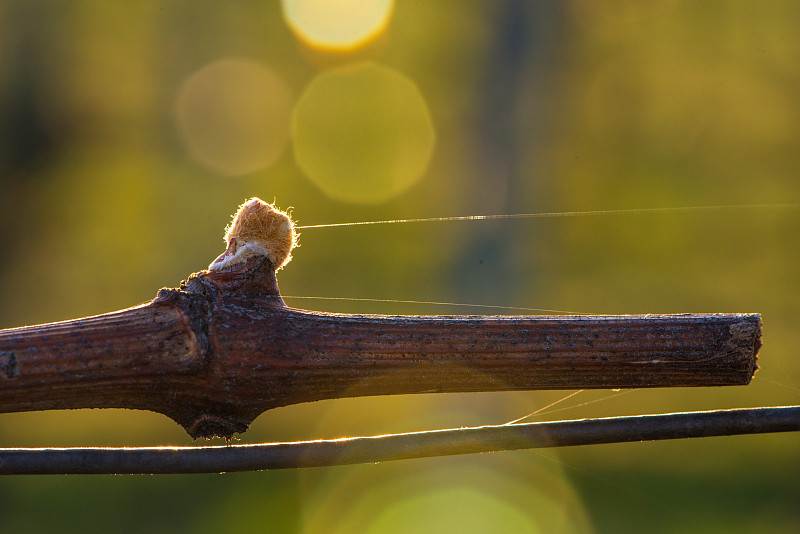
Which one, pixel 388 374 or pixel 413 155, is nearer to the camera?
pixel 388 374

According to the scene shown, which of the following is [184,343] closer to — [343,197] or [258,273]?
[258,273]

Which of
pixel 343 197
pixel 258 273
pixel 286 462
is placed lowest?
pixel 286 462

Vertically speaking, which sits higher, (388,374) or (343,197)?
A: (343,197)

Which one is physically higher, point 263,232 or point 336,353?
point 263,232

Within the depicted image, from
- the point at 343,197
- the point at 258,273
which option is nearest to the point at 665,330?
the point at 258,273

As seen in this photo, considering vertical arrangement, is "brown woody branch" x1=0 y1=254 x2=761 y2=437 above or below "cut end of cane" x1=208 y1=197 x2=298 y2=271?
below

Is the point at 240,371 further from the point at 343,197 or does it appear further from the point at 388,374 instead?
the point at 343,197

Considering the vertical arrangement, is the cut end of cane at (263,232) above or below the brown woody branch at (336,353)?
above
